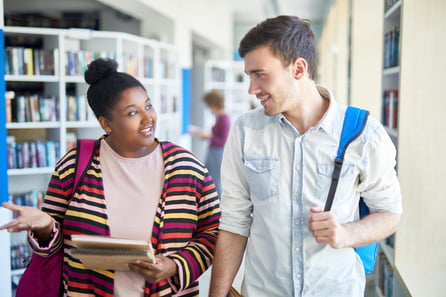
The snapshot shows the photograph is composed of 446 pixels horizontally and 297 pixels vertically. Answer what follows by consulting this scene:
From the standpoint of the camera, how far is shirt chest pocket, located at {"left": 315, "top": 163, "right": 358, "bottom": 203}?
1.45m

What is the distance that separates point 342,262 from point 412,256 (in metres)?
1.32

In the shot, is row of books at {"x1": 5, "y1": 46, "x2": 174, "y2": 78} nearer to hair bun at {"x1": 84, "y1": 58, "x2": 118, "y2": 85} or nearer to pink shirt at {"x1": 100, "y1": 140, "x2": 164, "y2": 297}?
hair bun at {"x1": 84, "y1": 58, "x2": 118, "y2": 85}

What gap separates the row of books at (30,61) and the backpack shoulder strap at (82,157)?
257 cm

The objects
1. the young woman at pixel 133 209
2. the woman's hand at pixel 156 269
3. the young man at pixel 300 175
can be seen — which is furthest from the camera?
the young woman at pixel 133 209

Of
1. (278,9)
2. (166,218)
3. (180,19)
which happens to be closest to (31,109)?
(166,218)

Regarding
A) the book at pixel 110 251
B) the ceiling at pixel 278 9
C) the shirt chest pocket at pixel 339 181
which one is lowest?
the book at pixel 110 251

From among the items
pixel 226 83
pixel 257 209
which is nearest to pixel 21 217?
pixel 257 209

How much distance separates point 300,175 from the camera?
1489 mm

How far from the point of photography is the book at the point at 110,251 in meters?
1.50

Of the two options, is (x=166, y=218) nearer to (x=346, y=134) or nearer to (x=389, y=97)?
(x=346, y=134)

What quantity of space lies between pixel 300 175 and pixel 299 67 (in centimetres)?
31

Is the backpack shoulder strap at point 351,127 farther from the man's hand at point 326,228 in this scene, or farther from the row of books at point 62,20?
the row of books at point 62,20

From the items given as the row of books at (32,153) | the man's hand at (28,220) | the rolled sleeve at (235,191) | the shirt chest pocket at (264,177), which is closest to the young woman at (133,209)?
the man's hand at (28,220)

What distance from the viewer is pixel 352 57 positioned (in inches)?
198
